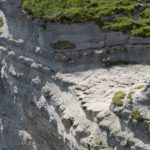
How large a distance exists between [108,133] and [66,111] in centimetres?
293

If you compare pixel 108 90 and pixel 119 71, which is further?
pixel 119 71

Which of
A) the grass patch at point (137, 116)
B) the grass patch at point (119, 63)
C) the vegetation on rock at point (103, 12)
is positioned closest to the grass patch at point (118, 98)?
the grass patch at point (137, 116)

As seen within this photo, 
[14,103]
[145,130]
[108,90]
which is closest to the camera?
[145,130]

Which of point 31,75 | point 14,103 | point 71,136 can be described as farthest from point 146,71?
point 14,103

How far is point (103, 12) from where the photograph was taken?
21578 millimetres

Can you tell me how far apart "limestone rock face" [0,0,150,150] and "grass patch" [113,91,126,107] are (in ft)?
0.56

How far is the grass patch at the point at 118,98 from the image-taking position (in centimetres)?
1609

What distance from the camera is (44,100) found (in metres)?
20.9

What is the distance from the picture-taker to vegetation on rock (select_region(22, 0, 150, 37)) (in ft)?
69.1

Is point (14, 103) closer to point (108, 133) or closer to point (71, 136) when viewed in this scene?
point (71, 136)

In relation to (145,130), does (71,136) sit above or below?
below

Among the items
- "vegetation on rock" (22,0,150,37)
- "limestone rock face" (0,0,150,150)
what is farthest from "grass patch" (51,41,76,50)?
A: "vegetation on rock" (22,0,150,37)

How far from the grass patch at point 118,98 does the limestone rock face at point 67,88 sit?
17cm

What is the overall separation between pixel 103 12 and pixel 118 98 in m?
6.49
